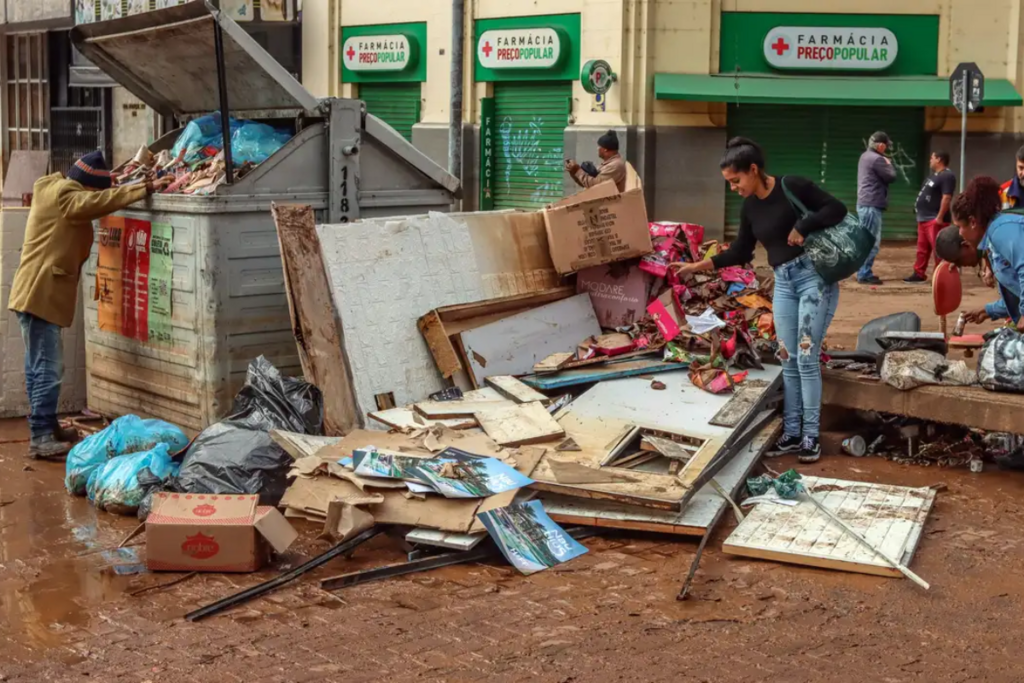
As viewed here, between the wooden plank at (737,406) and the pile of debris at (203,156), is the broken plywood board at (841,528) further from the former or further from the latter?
the pile of debris at (203,156)

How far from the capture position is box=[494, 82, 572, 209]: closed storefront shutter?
20234 mm

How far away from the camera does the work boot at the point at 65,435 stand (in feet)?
26.2

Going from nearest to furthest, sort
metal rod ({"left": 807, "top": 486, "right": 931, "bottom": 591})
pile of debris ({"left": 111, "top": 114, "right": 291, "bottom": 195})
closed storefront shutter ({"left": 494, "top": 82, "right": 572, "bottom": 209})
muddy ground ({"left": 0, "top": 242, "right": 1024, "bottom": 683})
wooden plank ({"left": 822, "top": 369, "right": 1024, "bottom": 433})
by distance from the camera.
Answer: muddy ground ({"left": 0, "top": 242, "right": 1024, "bottom": 683}) < metal rod ({"left": 807, "top": 486, "right": 931, "bottom": 591}) < wooden plank ({"left": 822, "top": 369, "right": 1024, "bottom": 433}) < pile of debris ({"left": 111, "top": 114, "right": 291, "bottom": 195}) < closed storefront shutter ({"left": 494, "top": 82, "right": 572, "bottom": 209})

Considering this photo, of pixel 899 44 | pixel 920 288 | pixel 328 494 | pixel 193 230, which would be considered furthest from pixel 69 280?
pixel 899 44

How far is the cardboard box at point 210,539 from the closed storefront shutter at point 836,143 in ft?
47.7

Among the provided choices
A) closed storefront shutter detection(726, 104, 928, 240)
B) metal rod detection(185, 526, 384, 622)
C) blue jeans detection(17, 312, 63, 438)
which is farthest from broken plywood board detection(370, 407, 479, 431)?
closed storefront shutter detection(726, 104, 928, 240)

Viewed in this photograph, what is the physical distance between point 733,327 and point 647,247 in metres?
0.76

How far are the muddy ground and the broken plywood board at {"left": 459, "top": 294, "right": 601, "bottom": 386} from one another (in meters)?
1.93

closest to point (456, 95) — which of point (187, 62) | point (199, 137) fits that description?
point (187, 62)

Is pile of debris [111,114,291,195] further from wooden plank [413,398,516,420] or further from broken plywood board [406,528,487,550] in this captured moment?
broken plywood board [406,528,487,550]

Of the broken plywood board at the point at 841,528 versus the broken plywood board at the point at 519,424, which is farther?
the broken plywood board at the point at 519,424

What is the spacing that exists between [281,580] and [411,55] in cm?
1744

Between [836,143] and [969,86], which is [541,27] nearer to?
[836,143]

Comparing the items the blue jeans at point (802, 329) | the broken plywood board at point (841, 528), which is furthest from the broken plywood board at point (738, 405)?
the broken plywood board at point (841, 528)
